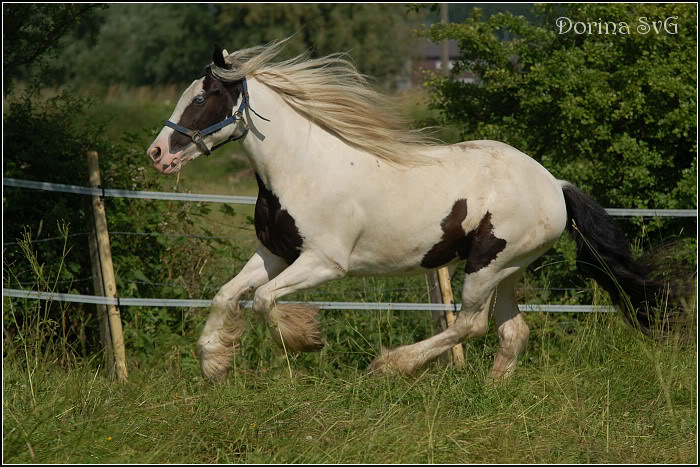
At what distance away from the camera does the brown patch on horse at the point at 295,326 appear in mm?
4977

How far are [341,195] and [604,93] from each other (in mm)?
3101

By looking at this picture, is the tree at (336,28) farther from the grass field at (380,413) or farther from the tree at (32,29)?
the grass field at (380,413)

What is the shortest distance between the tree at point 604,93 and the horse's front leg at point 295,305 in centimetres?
293

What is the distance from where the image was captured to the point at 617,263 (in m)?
5.62

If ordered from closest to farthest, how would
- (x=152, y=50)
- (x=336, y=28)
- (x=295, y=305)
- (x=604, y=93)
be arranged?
(x=295, y=305) < (x=604, y=93) < (x=336, y=28) < (x=152, y=50)

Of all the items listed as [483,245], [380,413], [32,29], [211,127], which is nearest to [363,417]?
[380,413]

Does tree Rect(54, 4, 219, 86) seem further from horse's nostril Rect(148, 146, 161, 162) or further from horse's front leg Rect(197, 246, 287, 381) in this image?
horse's nostril Rect(148, 146, 161, 162)

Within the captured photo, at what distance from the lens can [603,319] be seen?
6086 millimetres

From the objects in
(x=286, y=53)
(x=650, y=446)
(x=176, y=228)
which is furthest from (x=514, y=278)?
(x=286, y=53)

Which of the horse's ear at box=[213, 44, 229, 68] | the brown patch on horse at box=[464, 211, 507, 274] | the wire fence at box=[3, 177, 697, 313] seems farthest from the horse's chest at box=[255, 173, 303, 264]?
the brown patch on horse at box=[464, 211, 507, 274]

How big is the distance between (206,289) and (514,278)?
8.47 ft

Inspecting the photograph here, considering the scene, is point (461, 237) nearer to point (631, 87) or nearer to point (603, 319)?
point (603, 319)

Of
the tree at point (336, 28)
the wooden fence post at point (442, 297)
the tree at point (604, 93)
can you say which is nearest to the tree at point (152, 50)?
the tree at point (336, 28)

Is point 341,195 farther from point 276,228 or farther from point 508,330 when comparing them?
point 508,330
